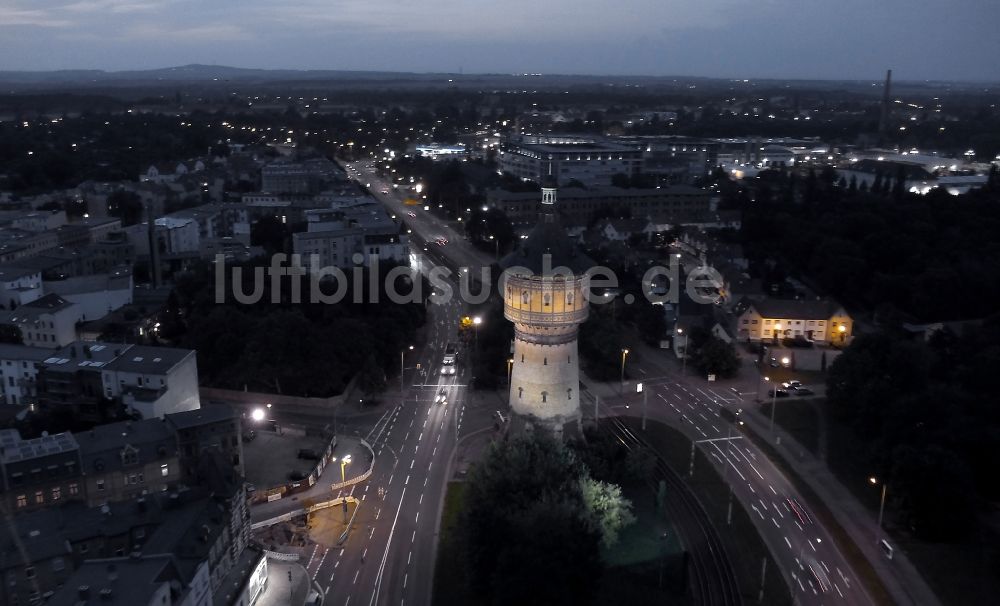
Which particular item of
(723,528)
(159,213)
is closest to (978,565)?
(723,528)

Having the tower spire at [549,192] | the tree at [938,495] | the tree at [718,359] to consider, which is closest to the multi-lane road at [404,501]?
the tower spire at [549,192]

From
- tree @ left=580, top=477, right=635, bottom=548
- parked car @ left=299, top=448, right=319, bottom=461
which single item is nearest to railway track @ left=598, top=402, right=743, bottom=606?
tree @ left=580, top=477, right=635, bottom=548

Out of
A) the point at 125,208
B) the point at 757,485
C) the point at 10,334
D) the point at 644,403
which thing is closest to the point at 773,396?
the point at 644,403

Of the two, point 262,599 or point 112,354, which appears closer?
point 262,599

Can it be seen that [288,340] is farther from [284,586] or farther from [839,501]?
[839,501]

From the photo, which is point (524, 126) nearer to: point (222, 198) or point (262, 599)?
point (222, 198)

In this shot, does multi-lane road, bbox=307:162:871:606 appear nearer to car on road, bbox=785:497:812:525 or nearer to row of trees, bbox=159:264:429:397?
car on road, bbox=785:497:812:525
